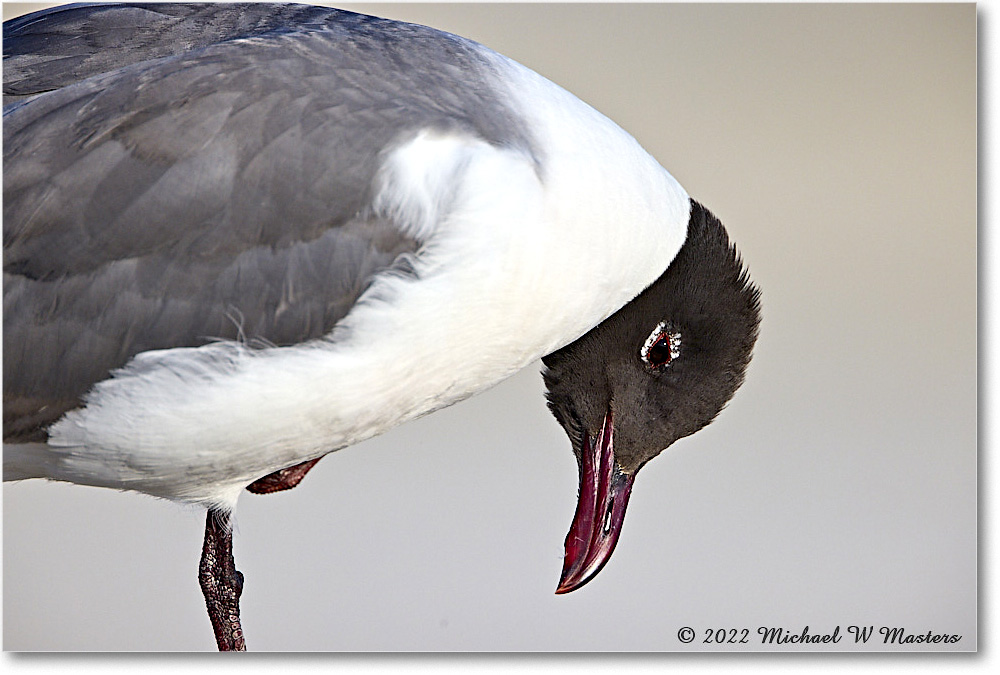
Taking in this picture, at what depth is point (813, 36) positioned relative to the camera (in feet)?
Result: 6.93

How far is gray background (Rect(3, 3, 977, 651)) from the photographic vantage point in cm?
203

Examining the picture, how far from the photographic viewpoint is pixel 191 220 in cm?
145

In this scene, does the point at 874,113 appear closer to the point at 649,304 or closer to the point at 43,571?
the point at 649,304

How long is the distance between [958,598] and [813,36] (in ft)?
3.52

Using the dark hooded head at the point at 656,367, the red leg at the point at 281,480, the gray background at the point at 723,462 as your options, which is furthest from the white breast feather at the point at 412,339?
the gray background at the point at 723,462

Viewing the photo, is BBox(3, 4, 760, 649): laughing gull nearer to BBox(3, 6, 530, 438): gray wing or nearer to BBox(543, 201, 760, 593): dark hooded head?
BBox(3, 6, 530, 438): gray wing

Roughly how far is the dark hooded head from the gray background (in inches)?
7.9

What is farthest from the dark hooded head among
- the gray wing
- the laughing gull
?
the gray wing

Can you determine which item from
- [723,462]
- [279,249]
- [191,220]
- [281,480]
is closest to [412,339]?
[279,249]

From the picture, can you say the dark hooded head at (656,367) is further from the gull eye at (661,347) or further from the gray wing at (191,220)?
the gray wing at (191,220)

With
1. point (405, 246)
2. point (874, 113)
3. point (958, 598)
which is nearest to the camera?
point (405, 246)

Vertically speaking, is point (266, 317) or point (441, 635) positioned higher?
point (266, 317)

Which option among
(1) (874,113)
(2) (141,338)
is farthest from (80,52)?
(1) (874,113)

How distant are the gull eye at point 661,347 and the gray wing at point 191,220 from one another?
492 mm
